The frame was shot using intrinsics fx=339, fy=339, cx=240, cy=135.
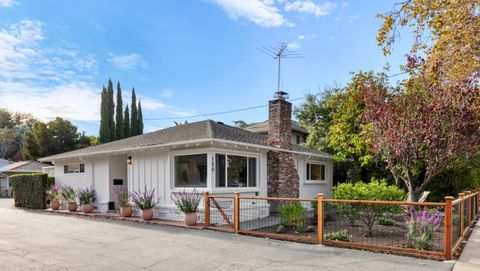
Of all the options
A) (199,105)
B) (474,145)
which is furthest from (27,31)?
(199,105)

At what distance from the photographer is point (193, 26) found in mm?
15484

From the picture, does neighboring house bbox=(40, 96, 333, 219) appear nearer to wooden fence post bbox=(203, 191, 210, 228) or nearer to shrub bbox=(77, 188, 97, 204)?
shrub bbox=(77, 188, 97, 204)

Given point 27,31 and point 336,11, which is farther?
point 27,31

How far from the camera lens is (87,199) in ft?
46.3

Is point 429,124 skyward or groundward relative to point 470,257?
skyward

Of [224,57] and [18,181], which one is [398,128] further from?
[18,181]

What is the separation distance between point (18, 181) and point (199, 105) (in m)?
17.6

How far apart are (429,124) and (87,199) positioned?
1318cm

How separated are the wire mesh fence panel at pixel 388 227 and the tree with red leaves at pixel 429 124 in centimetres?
218

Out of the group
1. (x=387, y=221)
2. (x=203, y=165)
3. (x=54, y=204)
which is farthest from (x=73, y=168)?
(x=387, y=221)

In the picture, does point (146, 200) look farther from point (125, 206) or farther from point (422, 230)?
point (422, 230)

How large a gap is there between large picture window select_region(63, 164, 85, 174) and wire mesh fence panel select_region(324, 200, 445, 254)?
437 inches

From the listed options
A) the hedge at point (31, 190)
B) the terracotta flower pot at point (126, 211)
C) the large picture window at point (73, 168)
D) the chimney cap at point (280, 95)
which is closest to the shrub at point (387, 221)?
the chimney cap at point (280, 95)

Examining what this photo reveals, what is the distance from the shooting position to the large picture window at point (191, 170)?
Result: 1089cm
